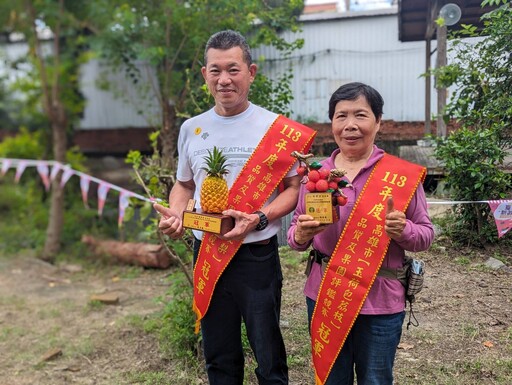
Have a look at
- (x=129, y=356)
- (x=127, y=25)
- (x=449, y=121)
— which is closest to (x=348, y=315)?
(x=449, y=121)

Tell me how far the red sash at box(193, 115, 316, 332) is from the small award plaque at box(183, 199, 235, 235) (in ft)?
0.59

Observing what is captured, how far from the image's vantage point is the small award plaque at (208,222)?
6.81ft

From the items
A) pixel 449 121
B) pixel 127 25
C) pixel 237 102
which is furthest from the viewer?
pixel 127 25

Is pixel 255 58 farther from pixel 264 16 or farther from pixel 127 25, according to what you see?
pixel 127 25

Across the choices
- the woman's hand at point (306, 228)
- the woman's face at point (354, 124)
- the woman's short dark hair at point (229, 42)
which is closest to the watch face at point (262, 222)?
the woman's hand at point (306, 228)

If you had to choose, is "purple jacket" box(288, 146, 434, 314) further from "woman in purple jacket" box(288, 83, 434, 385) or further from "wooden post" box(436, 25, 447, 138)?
"wooden post" box(436, 25, 447, 138)

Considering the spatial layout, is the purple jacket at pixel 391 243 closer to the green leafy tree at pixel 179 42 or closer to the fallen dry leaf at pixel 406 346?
the fallen dry leaf at pixel 406 346

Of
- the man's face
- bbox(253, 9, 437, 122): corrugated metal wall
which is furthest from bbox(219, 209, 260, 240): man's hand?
bbox(253, 9, 437, 122): corrugated metal wall

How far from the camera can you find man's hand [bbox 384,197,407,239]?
1796 mm

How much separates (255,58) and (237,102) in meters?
2.86

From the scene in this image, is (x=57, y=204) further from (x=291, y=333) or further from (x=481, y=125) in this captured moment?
(x=481, y=125)

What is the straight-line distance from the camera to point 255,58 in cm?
493

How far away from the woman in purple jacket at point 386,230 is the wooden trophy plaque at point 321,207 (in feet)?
0.08

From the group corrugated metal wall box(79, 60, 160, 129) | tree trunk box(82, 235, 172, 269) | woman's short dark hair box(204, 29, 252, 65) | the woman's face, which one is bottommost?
tree trunk box(82, 235, 172, 269)
